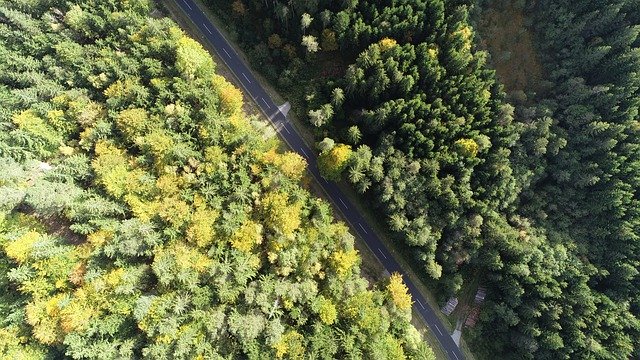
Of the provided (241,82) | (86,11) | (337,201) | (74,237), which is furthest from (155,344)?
(86,11)

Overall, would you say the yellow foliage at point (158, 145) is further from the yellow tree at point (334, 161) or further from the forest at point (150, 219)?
the yellow tree at point (334, 161)

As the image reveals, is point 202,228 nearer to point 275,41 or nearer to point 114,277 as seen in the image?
point 114,277

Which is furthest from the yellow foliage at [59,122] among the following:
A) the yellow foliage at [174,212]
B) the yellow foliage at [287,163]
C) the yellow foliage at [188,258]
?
the yellow foliage at [287,163]

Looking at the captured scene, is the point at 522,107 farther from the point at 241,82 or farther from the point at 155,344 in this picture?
the point at 155,344

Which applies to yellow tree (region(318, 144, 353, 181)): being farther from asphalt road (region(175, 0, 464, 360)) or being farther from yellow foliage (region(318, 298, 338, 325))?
yellow foliage (region(318, 298, 338, 325))

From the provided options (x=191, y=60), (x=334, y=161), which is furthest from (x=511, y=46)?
(x=191, y=60)

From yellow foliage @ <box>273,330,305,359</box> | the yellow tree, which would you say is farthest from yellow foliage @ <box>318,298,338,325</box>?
the yellow tree
